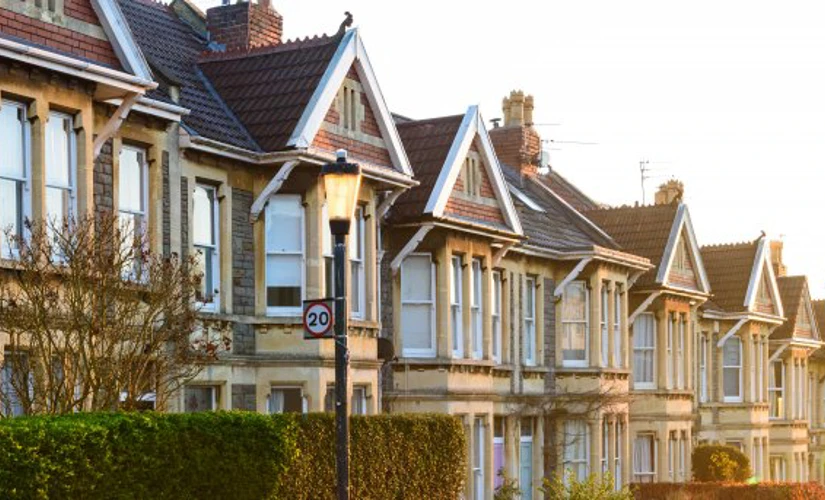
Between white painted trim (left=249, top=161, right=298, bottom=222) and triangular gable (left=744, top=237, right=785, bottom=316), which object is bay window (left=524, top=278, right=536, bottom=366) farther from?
triangular gable (left=744, top=237, right=785, bottom=316)

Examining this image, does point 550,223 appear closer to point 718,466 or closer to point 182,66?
point 718,466

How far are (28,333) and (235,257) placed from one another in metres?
7.51

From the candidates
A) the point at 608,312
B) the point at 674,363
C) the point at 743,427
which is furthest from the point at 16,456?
the point at 743,427

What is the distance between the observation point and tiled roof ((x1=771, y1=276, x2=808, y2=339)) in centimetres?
5847

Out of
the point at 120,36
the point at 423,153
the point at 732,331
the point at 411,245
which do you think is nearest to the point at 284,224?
the point at 411,245

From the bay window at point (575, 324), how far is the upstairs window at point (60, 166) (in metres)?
20.6

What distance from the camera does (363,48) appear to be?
28094 millimetres

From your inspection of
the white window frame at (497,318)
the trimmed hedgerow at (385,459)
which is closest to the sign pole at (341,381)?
the trimmed hedgerow at (385,459)

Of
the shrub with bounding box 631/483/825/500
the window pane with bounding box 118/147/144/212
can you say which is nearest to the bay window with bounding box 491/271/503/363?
the shrub with bounding box 631/483/825/500

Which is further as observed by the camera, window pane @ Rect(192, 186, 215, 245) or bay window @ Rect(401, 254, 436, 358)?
bay window @ Rect(401, 254, 436, 358)

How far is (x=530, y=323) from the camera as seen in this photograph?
38.8m

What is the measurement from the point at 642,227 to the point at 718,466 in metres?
7.72

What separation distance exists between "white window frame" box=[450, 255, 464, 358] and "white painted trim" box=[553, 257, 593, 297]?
20.9ft

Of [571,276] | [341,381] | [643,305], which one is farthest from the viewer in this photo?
[643,305]
